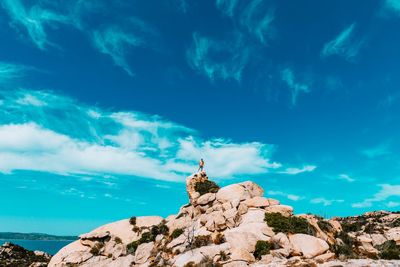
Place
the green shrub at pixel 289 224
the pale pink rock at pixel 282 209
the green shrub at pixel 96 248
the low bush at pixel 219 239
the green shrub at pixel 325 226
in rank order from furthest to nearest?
the green shrub at pixel 96 248 < the green shrub at pixel 325 226 < the pale pink rock at pixel 282 209 < the green shrub at pixel 289 224 < the low bush at pixel 219 239

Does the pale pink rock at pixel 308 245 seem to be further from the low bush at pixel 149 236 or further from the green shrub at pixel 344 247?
the low bush at pixel 149 236

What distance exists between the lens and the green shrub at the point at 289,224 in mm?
44281

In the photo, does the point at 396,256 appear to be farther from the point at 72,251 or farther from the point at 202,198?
the point at 72,251

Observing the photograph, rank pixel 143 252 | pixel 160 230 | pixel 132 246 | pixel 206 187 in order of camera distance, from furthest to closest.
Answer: pixel 206 187 → pixel 160 230 → pixel 132 246 → pixel 143 252

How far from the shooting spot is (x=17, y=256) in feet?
398

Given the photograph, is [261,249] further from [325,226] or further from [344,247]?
[325,226]

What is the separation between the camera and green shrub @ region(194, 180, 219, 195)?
6475 centimetres

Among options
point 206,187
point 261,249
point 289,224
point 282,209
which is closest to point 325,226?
point 282,209

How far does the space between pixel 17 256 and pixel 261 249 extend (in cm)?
11219

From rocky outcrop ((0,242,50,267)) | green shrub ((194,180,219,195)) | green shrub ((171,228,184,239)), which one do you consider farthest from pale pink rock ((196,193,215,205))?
rocky outcrop ((0,242,50,267))

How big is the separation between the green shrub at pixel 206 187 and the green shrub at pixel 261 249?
2415 centimetres

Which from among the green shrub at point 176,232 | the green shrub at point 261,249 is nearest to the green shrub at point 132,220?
the green shrub at point 176,232

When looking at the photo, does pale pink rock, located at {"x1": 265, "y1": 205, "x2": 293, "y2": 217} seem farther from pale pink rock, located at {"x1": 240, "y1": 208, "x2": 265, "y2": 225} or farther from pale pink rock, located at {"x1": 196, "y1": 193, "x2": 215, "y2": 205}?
pale pink rock, located at {"x1": 196, "y1": 193, "x2": 215, "y2": 205}

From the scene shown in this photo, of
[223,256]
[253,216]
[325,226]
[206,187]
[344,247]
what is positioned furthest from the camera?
[206,187]
